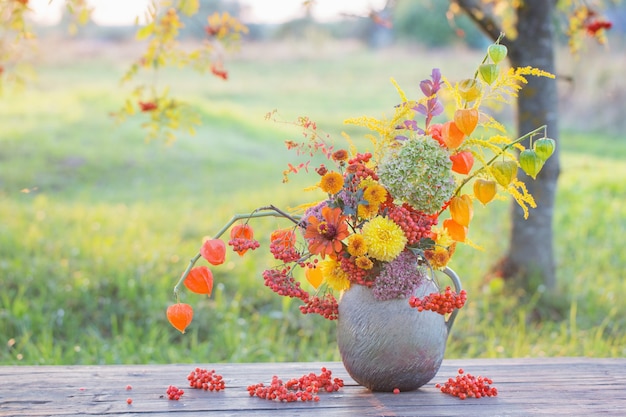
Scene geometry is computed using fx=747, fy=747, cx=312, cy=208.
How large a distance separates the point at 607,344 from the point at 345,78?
12881 mm

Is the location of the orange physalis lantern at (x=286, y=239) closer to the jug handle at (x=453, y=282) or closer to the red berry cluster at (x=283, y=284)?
the red berry cluster at (x=283, y=284)

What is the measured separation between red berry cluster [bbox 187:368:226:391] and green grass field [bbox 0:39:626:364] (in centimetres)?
84

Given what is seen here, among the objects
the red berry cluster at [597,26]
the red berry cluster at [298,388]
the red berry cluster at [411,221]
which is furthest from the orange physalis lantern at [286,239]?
the red berry cluster at [597,26]

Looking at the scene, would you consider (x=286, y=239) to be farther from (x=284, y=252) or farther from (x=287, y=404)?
(x=287, y=404)

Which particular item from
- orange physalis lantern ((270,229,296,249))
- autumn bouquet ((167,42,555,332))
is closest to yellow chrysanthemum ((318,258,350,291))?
autumn bouquet ((167,42,555,332))

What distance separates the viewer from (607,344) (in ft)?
11.1

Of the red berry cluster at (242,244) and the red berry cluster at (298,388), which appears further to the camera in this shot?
the red berry cluster at (298,388)

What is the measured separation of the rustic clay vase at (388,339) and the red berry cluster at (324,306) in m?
0.03

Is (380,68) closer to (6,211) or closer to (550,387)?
(6,211)

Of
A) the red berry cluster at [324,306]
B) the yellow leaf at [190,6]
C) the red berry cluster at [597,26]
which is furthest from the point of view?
the red berry cluster at [597,26]

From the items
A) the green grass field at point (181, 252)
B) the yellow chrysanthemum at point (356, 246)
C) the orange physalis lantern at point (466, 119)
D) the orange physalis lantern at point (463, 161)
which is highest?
the orange physalis lantern at point (466, 119)

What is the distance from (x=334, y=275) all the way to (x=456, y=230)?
285mm

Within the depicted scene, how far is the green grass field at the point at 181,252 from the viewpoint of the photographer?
3441 mm

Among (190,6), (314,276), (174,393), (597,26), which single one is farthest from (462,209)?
(597,26)
